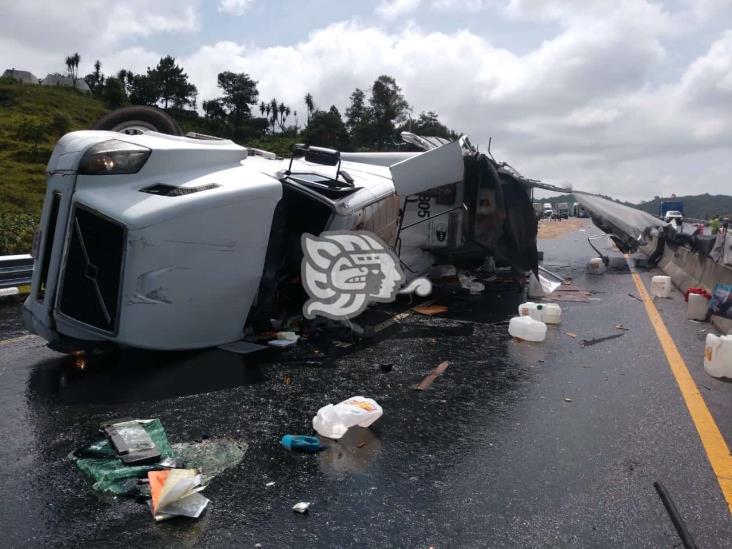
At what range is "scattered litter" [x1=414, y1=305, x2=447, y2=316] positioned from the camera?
25.6ft

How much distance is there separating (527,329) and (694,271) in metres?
5.69

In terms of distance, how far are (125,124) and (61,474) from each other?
4.55m

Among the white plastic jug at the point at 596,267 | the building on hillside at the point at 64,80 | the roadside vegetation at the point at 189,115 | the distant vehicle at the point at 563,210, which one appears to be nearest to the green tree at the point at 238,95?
the roadside vegetation at the point at 189,115

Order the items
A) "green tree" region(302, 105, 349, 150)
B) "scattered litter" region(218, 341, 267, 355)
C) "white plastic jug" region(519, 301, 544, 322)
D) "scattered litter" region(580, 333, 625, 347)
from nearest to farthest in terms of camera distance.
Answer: "scattered litter" region(218, 341, 267, 355), "scattered litter" region(580, 333, 625, 347), "white plastic jug" region(519, 301, 544, 322), "green tree" region(302, 105, 349, 150)

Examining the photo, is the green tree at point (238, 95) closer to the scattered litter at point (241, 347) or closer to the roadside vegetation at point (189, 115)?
the roadside vegetation at point (189, 115)

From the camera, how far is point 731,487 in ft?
9.36

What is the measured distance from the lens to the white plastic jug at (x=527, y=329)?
6145mm

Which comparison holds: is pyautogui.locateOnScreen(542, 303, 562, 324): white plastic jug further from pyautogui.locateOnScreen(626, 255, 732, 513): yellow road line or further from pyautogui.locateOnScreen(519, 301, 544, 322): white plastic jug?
pyautogui.locateOnScreen(626, 255, 732, 513): yellow road line

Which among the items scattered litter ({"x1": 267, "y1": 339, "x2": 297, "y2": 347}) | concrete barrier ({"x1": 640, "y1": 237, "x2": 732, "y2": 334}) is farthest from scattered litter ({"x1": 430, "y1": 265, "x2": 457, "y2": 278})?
scattered litter ({"x1": 267, "y1": 339, "x2": 297, "y2": 347})

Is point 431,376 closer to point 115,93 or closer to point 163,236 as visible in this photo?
Answer: point 163,236

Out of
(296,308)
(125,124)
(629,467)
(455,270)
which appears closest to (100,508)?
(629,467)

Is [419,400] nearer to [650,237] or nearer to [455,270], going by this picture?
[455,270]

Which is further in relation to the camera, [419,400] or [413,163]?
[413,163]

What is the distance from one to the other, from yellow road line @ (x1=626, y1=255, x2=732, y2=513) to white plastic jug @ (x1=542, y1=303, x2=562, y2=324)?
114 cm
